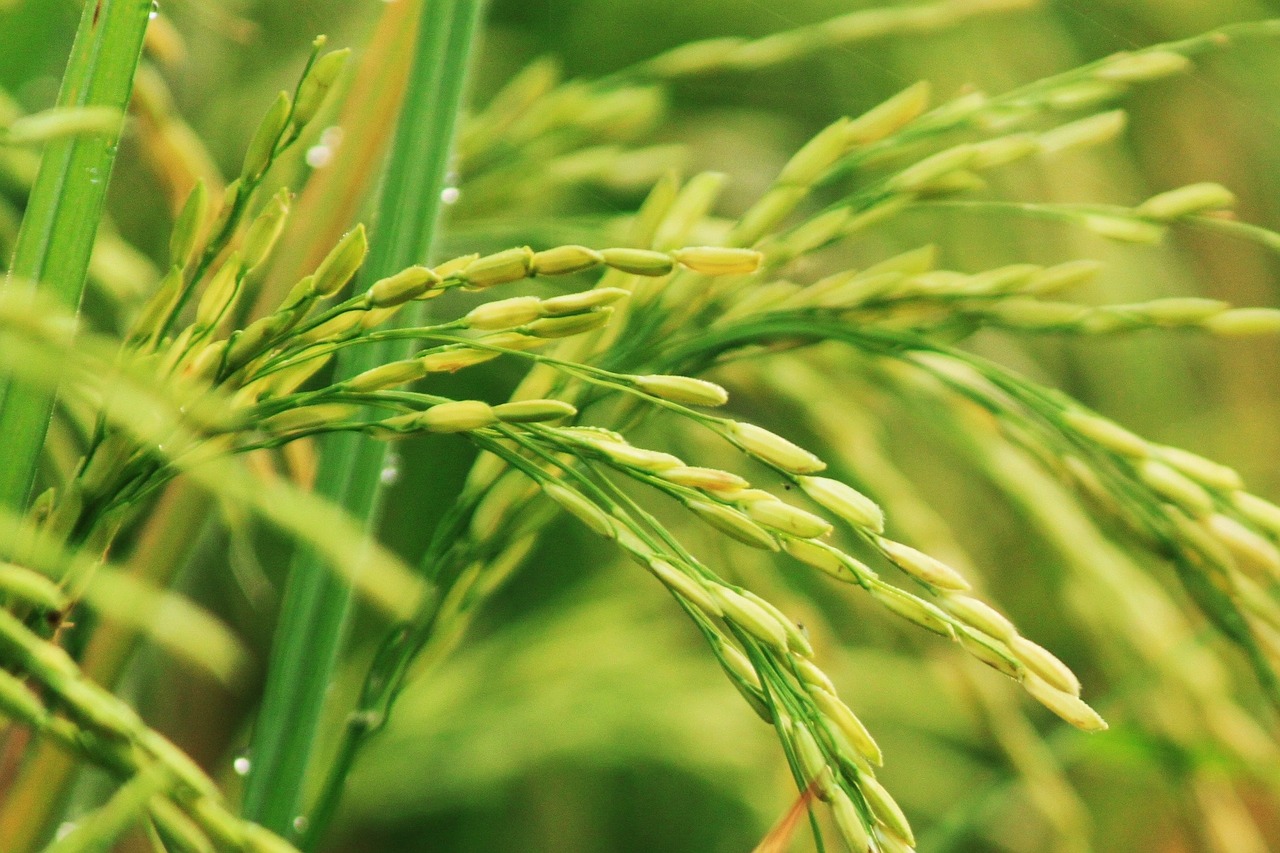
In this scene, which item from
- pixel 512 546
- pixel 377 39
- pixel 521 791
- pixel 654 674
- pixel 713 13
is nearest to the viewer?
pixel 512 546

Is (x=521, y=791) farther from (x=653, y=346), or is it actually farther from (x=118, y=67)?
(x=118, y=67)

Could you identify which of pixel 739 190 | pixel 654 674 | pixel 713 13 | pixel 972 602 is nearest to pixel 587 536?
pixel 654 674

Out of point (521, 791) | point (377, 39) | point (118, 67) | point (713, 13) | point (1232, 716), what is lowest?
point (1232, 716)

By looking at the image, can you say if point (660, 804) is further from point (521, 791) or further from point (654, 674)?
point (654, 674)

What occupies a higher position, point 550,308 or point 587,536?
point 587,536

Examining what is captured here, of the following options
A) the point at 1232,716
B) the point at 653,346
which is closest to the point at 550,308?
the point at 653,346

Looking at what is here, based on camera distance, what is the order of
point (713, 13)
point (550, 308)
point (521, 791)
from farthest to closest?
point (713, 13) → point (521, 791) → point (550, 308)

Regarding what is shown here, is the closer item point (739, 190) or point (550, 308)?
point (550, 308)
